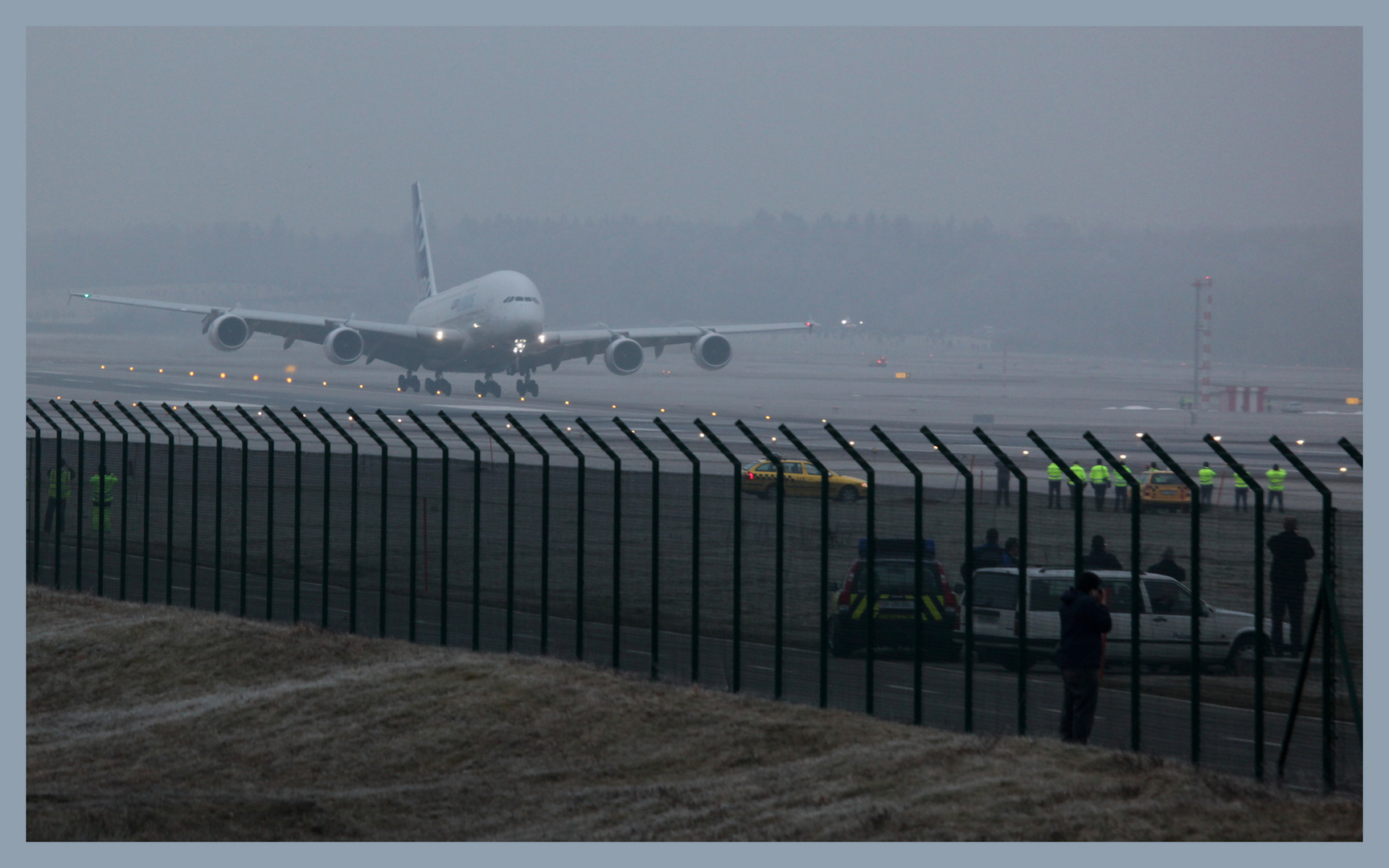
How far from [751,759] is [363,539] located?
6.39 metres

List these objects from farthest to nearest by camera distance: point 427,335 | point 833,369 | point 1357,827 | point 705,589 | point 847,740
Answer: point 833,369
point 427,335
point 705,589
point 847,740
point 1357,827

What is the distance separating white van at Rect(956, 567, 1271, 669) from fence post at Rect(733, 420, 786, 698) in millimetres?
1471

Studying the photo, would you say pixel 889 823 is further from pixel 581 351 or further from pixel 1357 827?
pixel 581 351

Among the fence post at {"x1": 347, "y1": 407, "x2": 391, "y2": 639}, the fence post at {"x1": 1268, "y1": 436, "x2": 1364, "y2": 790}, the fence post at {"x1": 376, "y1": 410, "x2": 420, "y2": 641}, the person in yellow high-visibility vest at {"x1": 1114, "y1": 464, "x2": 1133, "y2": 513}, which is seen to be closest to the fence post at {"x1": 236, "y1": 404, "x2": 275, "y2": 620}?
the fence post at {"x1": 347, "y1": 407, "x2": 391, "y2": 639}

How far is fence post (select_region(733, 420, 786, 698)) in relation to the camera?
1191 cm

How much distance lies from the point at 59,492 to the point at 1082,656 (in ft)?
42.0

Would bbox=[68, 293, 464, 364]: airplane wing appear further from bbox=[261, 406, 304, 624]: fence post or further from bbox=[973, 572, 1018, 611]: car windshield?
bbox=[973, 572, 1018, 611]: car windshield

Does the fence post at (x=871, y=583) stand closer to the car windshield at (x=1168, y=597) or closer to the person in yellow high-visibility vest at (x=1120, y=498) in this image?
the person in yellow high-visibility vest at (x=1120, y=498)

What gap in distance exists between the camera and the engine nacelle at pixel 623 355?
5972 cm

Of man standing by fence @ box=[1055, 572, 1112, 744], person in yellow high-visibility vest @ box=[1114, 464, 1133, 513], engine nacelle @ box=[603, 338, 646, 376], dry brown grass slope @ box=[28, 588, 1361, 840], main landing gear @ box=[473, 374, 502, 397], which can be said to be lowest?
dry brown grass slope @ box=[28, 588, 1361, 840]

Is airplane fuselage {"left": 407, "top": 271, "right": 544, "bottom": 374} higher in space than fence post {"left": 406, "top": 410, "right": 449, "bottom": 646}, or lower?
higher

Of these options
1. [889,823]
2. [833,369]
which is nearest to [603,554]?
[889,823]

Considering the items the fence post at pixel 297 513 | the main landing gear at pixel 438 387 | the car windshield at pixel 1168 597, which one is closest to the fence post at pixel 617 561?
the fence post at pixel 297 513

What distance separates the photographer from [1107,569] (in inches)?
441
